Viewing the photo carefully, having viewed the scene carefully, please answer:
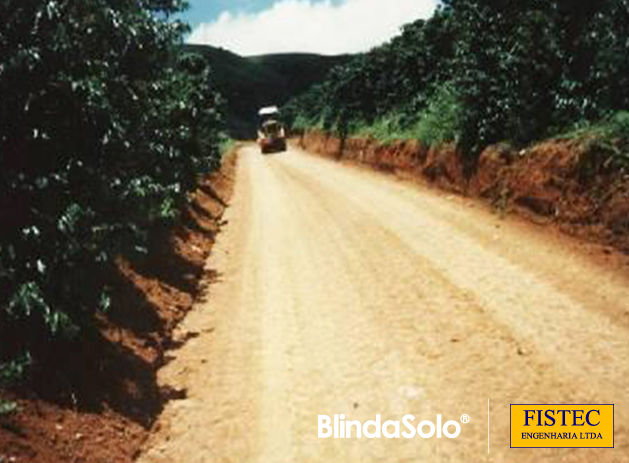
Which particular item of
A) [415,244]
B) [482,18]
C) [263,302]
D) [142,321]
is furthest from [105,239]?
[482,18]

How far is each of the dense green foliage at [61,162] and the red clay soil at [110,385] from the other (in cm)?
56

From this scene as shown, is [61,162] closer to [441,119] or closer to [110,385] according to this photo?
[110,385]

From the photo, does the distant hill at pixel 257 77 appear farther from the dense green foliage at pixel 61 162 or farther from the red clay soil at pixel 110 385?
the dense green foliage at pixel 61 162

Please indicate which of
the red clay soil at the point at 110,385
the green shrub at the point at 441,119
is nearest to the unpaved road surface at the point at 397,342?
the red clay soil at the point at 110,385

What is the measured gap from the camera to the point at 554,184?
15641 mm

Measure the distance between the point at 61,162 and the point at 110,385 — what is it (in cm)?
277

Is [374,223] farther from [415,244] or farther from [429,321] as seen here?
[429,321]

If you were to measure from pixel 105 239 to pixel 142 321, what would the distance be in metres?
2.81

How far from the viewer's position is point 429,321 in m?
10.8

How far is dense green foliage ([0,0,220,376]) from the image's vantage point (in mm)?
7867

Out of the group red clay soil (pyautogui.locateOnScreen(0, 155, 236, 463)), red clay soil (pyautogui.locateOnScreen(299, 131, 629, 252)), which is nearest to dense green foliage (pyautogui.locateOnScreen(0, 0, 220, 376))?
red clay soil (pyautogui.locateOnScreen(0, 155, 236, 463))

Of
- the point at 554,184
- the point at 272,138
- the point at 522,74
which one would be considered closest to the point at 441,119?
the point at 522,74

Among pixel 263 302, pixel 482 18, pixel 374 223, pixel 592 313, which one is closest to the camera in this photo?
pixel 592 313

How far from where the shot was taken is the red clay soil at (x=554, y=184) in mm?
13609
